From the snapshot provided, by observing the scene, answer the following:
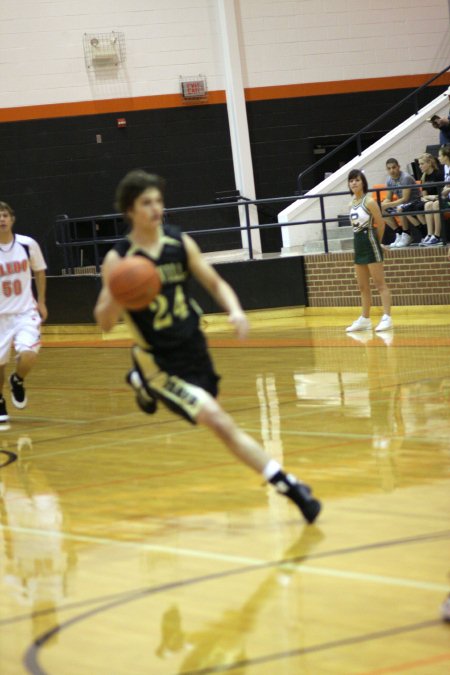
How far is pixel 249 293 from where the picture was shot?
58.3ft

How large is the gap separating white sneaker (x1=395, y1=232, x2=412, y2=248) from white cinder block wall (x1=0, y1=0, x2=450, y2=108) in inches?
241

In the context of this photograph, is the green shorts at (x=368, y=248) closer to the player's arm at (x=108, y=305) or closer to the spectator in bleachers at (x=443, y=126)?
the spectator in bleachers at (x=443, y=126)

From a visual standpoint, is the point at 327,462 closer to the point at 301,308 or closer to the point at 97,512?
the point at 97,512

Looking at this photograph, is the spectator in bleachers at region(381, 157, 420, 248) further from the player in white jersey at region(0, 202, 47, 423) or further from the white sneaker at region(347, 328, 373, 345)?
the player in white jersey at region(0, 202, 47, 423)

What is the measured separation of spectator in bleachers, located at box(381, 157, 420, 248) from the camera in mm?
16594

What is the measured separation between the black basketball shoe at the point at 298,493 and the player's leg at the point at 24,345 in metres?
4.34

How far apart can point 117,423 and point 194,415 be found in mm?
4148

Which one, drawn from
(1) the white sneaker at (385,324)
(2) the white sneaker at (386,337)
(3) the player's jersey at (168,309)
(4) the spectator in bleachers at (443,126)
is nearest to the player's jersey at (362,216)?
(1) the white sneaker at (385,324)

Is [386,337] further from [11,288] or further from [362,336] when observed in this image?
[11,288]

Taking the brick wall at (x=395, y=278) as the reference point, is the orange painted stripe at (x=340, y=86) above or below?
above

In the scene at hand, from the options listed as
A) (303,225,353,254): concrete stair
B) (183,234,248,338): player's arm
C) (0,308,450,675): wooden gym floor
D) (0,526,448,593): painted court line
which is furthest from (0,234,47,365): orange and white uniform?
(303,225,353,254): concrete stair

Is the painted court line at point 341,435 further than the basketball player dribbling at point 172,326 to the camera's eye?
Yes

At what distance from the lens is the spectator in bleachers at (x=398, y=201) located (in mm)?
16594

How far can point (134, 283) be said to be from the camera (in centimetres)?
519
